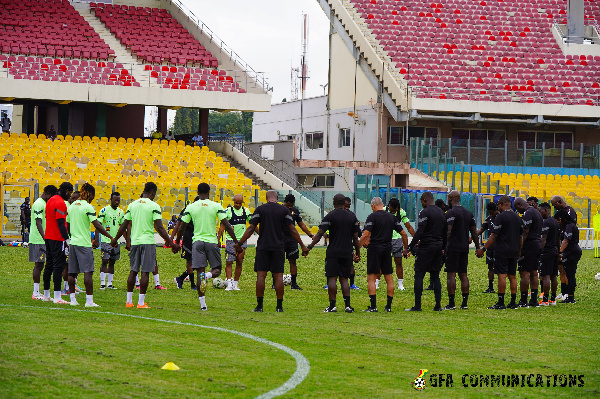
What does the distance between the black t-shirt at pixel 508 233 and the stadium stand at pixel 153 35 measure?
102 ft

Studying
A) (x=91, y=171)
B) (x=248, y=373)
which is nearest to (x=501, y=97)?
(x=91, y=171)

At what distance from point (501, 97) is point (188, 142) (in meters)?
16.9

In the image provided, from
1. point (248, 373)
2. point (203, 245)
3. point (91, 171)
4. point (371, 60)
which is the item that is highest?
point (371, 60)

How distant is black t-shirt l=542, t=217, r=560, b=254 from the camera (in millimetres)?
16781

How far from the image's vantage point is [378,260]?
1521 cm

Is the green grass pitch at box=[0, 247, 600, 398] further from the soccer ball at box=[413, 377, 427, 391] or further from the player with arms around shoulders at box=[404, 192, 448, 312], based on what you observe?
the player with arms around shoulders at box=[404, 192, 448, 312]

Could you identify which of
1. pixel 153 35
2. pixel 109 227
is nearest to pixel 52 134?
pixel 153 35

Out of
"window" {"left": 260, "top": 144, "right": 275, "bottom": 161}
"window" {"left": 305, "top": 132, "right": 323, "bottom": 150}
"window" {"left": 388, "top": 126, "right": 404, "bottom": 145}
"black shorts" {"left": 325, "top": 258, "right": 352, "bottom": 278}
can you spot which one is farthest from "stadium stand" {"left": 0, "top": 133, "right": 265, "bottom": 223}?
"black shorts" {"left": 325, "top": 258, "right": 352, "bottom": 278}

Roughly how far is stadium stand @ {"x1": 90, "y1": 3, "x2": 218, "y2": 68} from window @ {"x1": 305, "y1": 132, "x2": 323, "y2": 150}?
12067 mm

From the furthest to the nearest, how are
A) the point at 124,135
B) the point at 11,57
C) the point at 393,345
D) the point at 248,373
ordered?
the point at 124,135 → the point at 11,57 → the point at 393,345 → the point at 248,373

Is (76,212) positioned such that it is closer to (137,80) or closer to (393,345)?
(393,345)

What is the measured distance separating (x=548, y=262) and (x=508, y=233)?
1340 millimetres

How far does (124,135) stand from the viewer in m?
46.3

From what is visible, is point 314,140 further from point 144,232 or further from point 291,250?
point 144,232
